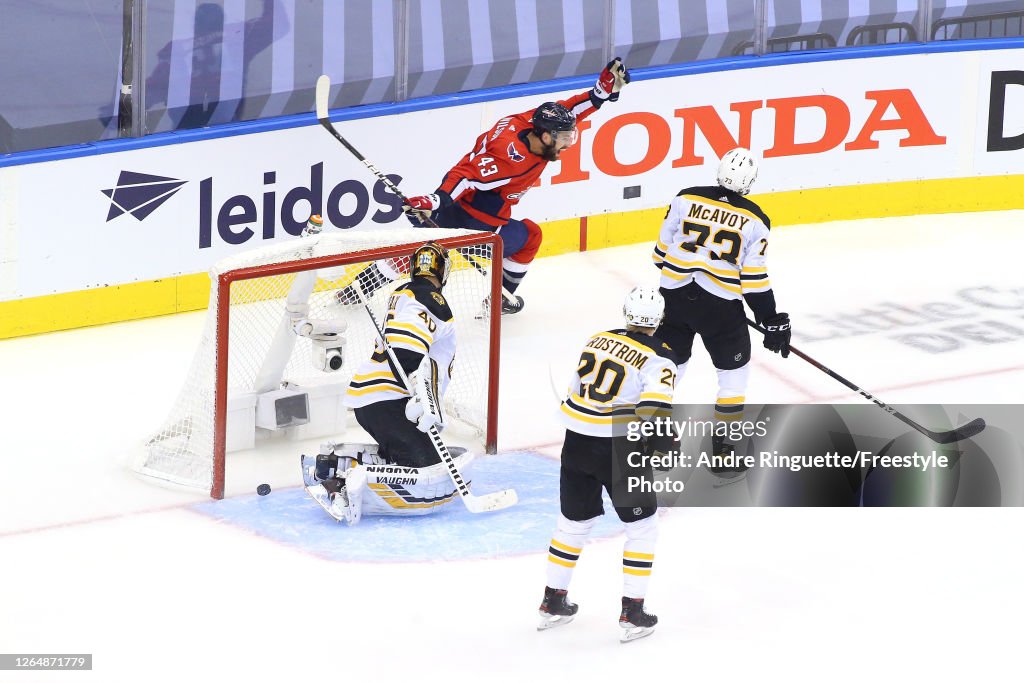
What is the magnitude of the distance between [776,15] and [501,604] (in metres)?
4.79

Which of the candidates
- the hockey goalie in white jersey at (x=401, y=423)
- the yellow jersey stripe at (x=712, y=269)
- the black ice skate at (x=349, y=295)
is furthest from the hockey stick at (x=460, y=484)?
the yellow jersey stripe at (x=712, y=269)

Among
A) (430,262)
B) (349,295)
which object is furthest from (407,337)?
(349,295)

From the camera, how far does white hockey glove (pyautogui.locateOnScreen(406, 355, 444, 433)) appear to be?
208 inches

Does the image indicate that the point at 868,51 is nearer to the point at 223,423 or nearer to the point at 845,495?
the point at 845,495

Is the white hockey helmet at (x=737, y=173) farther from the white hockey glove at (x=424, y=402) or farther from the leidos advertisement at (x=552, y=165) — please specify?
the leidos advertisement at (x=552, y=165)

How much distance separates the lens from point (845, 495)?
5734mm

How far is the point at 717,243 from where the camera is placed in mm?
5637

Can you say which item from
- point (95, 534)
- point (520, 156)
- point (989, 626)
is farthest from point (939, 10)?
point (95, 534)

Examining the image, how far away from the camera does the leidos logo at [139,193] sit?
7.16 metres

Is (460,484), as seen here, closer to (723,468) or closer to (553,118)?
(723,468)

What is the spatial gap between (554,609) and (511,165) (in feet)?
9.52

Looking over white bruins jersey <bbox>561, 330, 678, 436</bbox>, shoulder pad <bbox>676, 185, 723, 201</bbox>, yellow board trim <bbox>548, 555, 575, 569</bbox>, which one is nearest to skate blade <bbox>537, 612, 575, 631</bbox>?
yellow board trim <bbox>548, 555, 575, 569</bbox>

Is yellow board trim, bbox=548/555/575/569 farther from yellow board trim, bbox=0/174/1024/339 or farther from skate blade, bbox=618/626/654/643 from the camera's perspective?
yellow board trim, bbox=0/174/1024/339

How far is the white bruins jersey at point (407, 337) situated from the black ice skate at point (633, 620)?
1.15 meters
